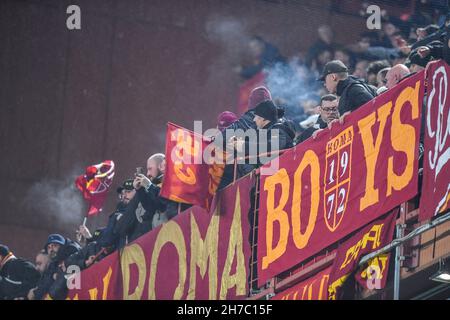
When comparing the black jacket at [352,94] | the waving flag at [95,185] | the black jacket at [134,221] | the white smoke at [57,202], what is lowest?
the black jacket at [352,94]

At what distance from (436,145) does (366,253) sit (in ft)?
3.30

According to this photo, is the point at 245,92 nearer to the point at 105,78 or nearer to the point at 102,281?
the point at 105,78

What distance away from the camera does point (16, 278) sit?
48.1 feet

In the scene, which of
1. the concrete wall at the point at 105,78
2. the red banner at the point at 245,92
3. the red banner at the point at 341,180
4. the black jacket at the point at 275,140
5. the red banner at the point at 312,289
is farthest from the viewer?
the concrete wall at the point at 105,78

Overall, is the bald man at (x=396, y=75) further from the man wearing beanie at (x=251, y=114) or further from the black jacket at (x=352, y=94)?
the man wearing beanie at (x=251, y=114)

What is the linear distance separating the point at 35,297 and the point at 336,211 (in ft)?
20.5

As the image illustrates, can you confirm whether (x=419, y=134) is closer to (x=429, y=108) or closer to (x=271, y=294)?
(x=429, y=108)

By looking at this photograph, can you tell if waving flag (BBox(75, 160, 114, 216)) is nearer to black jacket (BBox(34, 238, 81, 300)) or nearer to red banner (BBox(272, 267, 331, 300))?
black jacket (BBox(34, 238, 81, 300))

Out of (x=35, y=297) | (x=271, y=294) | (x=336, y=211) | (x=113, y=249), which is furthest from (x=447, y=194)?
(x=35, y=297)

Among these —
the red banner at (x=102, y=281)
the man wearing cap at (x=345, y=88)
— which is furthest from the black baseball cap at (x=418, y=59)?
the red banner at (x=102, y=281)

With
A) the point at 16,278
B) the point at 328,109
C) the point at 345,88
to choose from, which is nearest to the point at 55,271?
the point at 16,278

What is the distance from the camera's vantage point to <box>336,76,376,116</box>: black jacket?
8.95 m

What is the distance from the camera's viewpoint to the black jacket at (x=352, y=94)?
8945 millimetres

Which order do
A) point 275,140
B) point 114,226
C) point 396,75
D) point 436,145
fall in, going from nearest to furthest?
1. point 436,145
2. point 396,75
3. point 275,140
4. point 114,226
